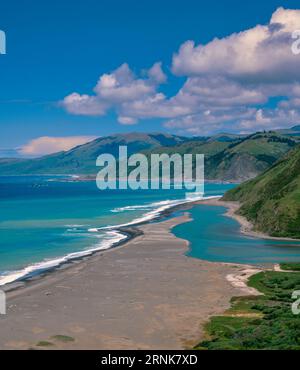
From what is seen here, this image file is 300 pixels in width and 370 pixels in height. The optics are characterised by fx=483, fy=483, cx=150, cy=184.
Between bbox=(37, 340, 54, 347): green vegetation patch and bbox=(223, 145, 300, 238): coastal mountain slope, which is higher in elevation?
bbox=(223, 145, 300, 238): coastal mountain slope

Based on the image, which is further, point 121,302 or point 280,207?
point 280,207

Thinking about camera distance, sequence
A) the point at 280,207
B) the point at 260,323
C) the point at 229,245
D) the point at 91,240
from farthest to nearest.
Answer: the point at 280,207 → the point at 91,240 → the point at 229,245 → the point at 260,323

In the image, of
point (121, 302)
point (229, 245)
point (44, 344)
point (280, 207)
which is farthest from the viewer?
point (280, 207)

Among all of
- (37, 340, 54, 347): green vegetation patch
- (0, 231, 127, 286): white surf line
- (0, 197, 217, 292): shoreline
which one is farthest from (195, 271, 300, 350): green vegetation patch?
(0, 231, 127, 286): white surf line

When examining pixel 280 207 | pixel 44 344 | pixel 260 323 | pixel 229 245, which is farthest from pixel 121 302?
pixel 280 207

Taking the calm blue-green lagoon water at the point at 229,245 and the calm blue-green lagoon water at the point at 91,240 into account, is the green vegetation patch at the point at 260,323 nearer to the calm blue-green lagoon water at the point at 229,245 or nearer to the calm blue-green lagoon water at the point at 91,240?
the calm blue-green lagoon water at the point at 229,245

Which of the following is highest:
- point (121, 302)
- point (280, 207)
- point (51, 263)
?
point (280, 207)

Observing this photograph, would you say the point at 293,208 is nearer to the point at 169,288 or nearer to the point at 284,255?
the point at 284,255

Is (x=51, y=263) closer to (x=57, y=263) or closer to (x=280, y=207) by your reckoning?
(x=57, y=263)

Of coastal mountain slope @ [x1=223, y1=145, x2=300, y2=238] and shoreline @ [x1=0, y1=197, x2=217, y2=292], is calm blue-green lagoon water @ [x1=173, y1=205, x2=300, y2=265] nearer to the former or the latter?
coastal mountain slope @ [x1=223, y1=145, x2=300, y2=238]

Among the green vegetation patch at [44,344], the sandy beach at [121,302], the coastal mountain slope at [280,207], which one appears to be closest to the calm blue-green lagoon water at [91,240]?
the coastal mountain slope at [280,207]

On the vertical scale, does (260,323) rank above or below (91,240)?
below
